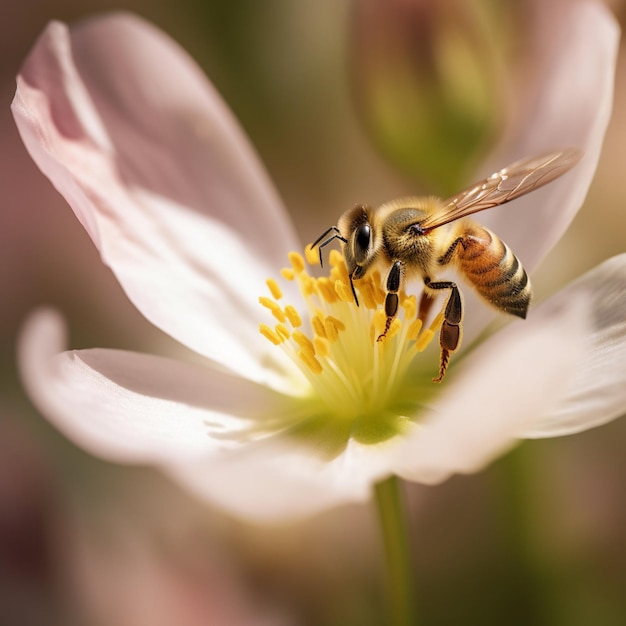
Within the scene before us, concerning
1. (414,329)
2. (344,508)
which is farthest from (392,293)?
(344,508)

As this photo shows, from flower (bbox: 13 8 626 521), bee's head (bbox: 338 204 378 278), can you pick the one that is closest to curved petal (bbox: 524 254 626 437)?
flower (bbox: 13 8 626 521)

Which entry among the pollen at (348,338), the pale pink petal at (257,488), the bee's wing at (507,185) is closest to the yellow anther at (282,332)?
the pollen at (348,338)

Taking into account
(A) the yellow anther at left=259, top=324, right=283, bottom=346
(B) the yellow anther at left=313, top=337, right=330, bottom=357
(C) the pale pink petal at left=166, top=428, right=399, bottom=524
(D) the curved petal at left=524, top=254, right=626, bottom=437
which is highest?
(A) the yellow anther at left=259, top=324, right=283, bottom=346

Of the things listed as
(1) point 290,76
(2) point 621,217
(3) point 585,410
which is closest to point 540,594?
(3) point 585,410

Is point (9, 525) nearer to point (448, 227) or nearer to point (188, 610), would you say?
point (188, 610)

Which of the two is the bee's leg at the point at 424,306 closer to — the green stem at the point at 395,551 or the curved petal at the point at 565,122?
the curved petal at the point at 565,122

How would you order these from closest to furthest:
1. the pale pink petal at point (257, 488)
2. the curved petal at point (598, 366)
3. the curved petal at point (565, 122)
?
the pale pink petal at point (257, 488) → the curved petal at point (598, 366) → the curved petal at point (565, 122)

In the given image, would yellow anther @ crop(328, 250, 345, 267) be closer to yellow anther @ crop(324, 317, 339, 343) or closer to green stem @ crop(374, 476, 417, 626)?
yellow anther @ crop(324, 317, 339, 343)
